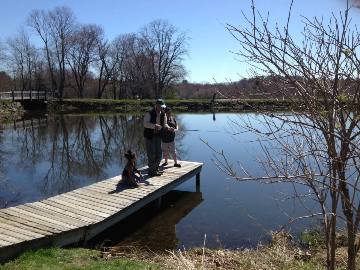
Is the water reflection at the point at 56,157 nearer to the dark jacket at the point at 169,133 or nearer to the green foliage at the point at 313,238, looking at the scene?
the dark jacket at the point at 169,133

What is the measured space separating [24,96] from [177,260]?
140ft

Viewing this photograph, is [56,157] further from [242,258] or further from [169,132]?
[242,258]

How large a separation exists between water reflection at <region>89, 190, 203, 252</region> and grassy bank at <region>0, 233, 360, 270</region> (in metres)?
0.77

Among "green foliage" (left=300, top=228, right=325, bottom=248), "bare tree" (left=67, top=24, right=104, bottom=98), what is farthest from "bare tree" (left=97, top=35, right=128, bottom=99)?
"green foliage" (left=300, top=228, right=325, bottom=248)

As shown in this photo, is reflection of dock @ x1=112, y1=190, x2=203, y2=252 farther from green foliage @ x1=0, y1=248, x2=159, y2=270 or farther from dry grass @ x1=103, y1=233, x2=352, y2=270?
green foliage @ x1=0, y1=248, x2=159, y2=270

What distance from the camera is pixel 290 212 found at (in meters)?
10.2

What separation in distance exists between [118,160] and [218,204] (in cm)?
715

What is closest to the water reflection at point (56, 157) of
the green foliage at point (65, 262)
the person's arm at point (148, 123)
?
the person's arm at point (148, 123)

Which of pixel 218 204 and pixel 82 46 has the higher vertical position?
pixel 82 46

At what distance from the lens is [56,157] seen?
18438 mm

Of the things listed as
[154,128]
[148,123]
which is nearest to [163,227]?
[154,128]

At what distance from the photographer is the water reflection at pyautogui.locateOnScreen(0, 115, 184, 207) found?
12888 mm

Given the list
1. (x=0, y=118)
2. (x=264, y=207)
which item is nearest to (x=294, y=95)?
(x=264, y=207)

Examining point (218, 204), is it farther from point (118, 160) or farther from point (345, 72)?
point (345, 72)
